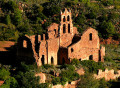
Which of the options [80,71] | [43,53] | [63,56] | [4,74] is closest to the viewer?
[4,74]

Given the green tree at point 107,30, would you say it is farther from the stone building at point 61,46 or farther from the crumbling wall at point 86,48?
the crumbling wall at point 86,48

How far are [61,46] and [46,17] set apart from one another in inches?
1292

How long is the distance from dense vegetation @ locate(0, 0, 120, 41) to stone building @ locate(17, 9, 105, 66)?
717 inches

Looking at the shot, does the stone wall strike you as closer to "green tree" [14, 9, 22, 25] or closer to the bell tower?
the bell tower

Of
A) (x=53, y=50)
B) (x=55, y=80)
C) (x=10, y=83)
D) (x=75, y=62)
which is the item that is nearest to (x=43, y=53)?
(x=53, y=50)

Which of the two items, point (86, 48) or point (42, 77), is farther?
point (86, 48)

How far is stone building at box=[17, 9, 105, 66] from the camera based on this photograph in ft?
152

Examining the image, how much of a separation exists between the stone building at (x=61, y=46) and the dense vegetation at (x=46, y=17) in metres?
18.2

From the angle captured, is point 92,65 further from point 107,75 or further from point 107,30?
point 107,30

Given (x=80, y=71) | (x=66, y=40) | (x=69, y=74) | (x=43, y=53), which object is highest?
(x=66, y=40)

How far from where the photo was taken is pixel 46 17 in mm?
80500

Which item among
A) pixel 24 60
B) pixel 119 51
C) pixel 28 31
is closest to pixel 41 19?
pixel 28 31

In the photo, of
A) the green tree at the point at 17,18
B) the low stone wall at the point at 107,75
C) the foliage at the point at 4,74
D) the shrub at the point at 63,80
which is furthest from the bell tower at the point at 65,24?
the green tree at the point at 17,18

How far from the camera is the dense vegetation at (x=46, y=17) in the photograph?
7238 centimetres
